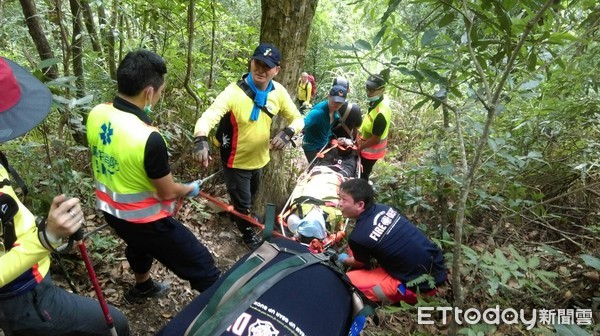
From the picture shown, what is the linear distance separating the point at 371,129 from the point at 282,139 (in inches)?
68.5

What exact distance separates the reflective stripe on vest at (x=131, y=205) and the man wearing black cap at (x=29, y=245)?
598 mm

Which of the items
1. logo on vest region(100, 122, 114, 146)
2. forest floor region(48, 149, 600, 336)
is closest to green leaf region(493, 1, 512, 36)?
forest floor region(48, 149, 600, 336)

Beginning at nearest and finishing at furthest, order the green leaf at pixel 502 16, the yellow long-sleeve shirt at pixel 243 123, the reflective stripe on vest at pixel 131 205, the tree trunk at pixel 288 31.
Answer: the green leaf at pixel 502 16 → the reflective stripe on vest at pixel 131 205 → the yellow long-sleeve shirt at pixel 243 123 → the tree trunk at pixel 288 31

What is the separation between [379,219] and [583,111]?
2614mm

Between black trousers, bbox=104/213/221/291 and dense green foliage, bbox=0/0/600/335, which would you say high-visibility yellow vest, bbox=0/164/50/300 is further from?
dense green foliage, bbox=0/0/600/335

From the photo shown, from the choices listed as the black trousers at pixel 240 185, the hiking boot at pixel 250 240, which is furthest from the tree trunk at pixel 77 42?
the hiking boot at pixel 250 240

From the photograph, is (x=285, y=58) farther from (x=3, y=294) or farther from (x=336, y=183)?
(x=3, y=294)

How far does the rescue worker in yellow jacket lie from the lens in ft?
7.53

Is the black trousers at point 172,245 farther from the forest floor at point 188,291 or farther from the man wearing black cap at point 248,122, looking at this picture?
the man wearing black cap at point 248,122

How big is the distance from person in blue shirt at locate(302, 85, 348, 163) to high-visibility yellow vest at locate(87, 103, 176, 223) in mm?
3032

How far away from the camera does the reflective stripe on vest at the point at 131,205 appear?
2.44m

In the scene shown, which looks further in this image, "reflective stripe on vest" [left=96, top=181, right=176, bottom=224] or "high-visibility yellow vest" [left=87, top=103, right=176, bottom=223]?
"reflective stripe on vest" [left=96, top=181, right=176, bottom=224]

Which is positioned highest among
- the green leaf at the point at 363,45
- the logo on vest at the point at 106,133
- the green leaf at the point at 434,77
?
the green leaf at the point at 363,45

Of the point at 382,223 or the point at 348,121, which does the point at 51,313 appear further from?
the point at 348,121
